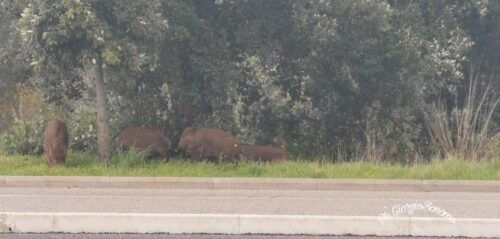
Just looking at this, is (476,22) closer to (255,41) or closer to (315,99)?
(315,99)

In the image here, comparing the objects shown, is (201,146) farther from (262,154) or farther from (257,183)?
(257,183)

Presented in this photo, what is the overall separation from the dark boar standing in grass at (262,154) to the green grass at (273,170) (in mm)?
1249

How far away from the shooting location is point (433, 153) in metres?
17.7

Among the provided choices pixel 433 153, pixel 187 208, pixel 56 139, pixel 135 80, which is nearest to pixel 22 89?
pixel 135 80

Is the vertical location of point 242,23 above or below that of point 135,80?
above

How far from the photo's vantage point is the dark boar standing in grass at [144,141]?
53.5 ft

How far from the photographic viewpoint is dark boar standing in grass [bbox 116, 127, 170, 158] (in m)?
16.3

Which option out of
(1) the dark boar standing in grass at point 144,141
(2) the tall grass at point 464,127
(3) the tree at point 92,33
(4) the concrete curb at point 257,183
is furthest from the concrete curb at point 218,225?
(1) the dark boar standing in grass at point 144,141

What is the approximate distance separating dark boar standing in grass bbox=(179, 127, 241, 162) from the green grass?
0.86 metres

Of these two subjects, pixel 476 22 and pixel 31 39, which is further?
pixel 476 22

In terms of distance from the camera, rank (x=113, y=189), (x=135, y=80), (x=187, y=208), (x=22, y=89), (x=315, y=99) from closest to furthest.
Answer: (x=187, y=208), (x=113, y=189), (x=135, y=80), (x=315, y=99), (x=22, y=89)

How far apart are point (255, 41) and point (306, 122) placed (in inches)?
103

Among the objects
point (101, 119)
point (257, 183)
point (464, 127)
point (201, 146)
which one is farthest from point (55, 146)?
point (464, 127)

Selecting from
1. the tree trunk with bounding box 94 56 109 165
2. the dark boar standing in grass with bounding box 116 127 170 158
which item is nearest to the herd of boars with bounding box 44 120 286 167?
the dark boar standing in grass with bounding box 116 127 170 158
